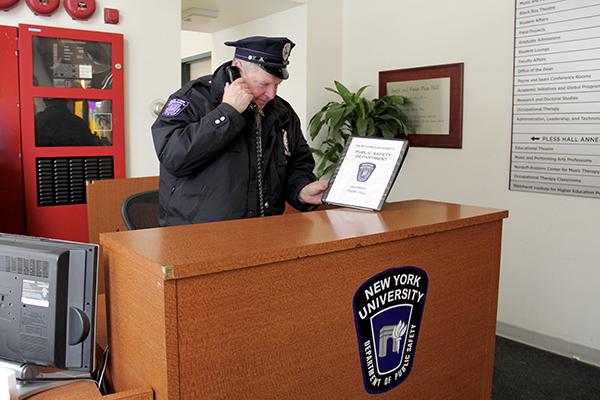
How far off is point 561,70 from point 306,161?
74.0 inches

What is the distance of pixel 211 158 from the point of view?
173 centimetres

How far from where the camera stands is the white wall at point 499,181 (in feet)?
10.5

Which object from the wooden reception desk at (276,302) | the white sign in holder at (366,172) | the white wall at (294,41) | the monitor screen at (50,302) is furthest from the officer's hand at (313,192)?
the white wall at (294,41)

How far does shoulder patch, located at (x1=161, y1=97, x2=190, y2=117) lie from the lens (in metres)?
1.74

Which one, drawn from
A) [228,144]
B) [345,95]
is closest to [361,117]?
[345,95]

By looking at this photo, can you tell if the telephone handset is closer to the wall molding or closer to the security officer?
the security officer

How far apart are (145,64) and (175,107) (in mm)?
2006

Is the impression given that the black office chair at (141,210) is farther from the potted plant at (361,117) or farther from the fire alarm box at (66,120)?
the potted plant at (361,117)

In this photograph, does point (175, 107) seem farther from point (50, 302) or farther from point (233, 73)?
point (50, 302)

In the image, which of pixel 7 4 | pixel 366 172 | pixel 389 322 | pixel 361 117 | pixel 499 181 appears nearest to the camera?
pixel 389 322

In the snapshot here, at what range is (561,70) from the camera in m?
3.16

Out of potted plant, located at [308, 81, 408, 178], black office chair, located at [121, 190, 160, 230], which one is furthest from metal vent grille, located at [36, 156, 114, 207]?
potted plant, located at [308, 81, 408, 178]

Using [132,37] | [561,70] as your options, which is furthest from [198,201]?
[561,70]

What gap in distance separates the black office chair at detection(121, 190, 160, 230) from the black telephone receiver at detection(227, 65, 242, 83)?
72 cm
